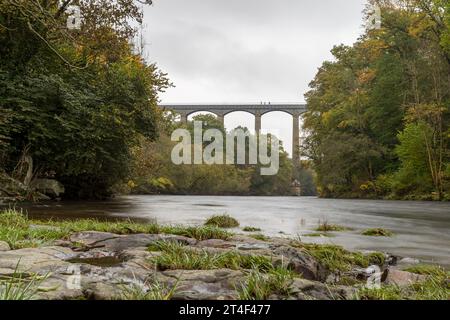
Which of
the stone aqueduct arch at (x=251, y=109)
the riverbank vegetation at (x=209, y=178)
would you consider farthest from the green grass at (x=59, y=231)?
the stone aqueduct arch at (x=251, y=109)

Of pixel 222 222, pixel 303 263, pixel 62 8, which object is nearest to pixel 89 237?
pixel 303 263

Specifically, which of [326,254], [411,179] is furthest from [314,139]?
[326,254]

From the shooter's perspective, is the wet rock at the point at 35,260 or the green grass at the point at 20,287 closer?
the green grass at the point at 20,287

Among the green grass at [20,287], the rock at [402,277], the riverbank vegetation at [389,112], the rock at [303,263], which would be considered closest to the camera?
the green grass at [20,287]

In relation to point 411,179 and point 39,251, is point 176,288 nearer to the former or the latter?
point 39,251

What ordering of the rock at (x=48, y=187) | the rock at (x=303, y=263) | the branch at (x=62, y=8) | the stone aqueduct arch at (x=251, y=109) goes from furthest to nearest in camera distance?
the stone aqueduct arch at (x=251, y=109)
the rock at (x=48, y=187)
the branch at (x=62, y=8)
the rock at (x=303, y=263)

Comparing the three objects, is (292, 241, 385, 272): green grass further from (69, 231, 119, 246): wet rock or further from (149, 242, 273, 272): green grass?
(69, 231, 119, 246): wet rock

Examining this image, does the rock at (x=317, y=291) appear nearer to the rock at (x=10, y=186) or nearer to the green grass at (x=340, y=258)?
the green grass at (x=340, y=258)

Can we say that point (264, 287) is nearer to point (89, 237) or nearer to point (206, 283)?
point (206, 283)

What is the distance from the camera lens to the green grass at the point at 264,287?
8.80 ft

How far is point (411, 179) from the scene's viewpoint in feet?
93.8

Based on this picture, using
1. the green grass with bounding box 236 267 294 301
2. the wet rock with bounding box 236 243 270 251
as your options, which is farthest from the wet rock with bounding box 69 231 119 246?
the green grass with bounding box 236 267 294 301

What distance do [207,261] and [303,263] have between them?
0.94m
